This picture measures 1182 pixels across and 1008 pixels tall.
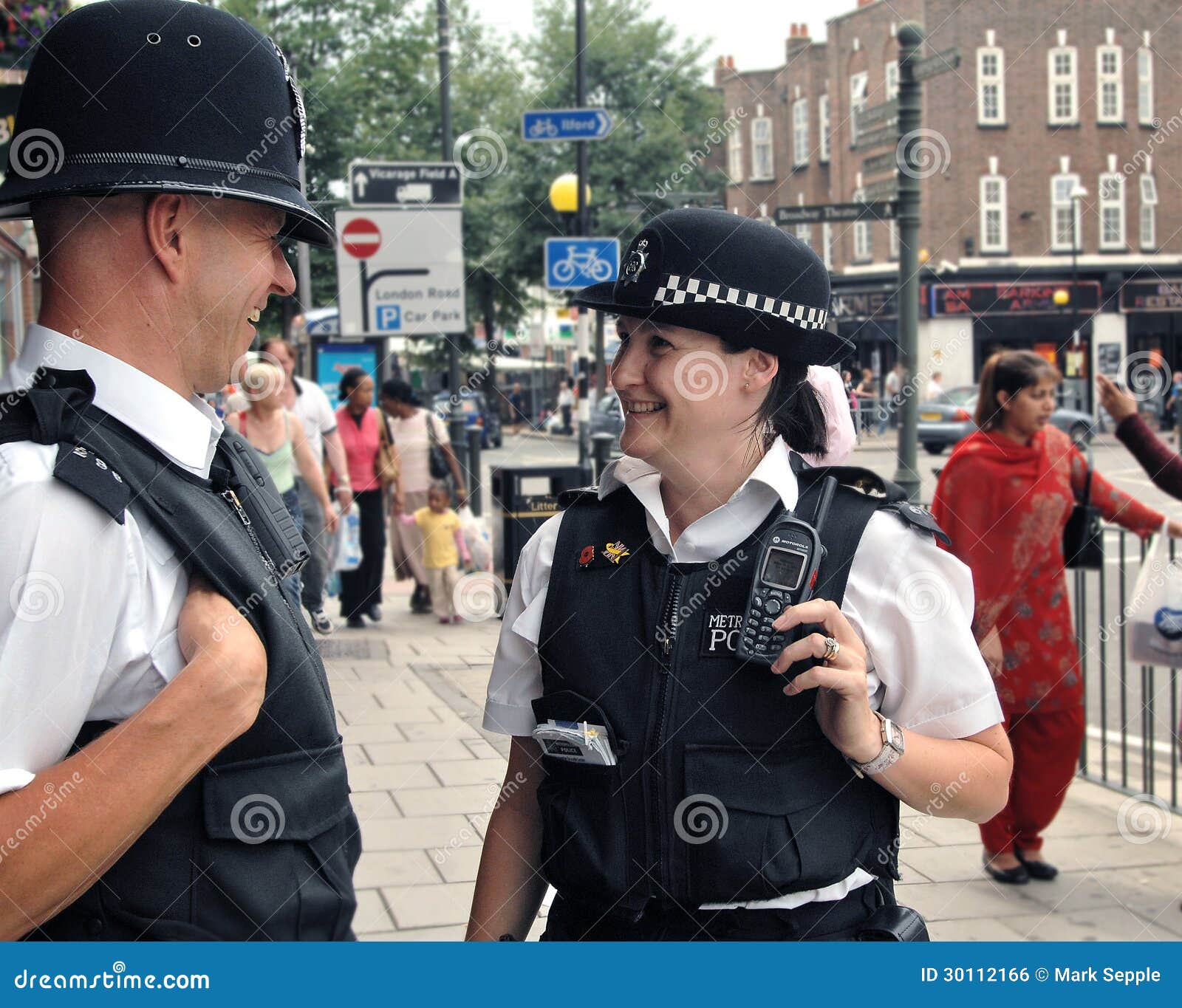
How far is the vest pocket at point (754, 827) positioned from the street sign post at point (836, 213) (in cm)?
544

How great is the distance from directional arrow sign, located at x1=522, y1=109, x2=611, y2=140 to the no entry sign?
2.24 metres

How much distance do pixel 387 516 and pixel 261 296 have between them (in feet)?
33.1

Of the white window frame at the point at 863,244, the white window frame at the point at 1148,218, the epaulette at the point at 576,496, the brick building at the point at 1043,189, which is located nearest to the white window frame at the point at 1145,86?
the brick building at the point at 1043,189

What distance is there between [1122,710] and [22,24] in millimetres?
6439

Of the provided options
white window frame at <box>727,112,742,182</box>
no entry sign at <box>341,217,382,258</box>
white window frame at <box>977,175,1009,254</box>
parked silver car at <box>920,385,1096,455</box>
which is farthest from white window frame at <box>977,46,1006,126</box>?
no entry sign at <box>341,217,382,258</box>

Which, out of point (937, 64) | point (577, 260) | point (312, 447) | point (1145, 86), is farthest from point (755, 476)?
point (1145, 86)

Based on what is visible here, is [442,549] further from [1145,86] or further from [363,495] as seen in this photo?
[1145,86]

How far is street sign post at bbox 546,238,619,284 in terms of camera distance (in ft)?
42.0

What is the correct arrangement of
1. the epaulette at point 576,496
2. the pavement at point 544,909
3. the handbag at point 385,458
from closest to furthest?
the epaulette at point 576,496
the pavement at point 544,909
the handbag at point 385,458

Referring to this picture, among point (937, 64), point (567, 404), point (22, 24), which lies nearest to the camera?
point (22, 24)

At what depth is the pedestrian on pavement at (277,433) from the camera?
7.93 m

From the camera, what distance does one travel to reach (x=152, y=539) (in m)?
1.36

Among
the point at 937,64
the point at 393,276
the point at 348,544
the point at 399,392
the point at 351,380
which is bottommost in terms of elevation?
the point at 348,544

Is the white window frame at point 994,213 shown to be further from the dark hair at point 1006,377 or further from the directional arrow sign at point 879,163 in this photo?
the dark hair at point 1006,377
